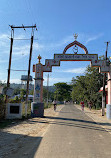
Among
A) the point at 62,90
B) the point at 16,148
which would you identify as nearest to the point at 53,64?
the point at 16,148

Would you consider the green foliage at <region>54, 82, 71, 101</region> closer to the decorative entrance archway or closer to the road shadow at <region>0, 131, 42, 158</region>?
the decorative entrance archway

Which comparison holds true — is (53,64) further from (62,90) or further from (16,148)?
(62,90)

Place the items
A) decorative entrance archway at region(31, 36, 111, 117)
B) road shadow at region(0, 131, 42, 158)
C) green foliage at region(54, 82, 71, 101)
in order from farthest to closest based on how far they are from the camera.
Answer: green foliage at region(54, 82, 71, 101)
decorative entrance archway at region(31, 36, 111, 117)
road shadow at region(0, 131, 42, 158)

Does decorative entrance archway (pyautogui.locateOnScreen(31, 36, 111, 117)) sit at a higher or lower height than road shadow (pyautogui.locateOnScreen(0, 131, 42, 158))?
higher

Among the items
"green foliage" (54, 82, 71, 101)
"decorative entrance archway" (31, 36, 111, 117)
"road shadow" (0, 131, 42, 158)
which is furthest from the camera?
"green foliage" (54, 82, 71, 101)

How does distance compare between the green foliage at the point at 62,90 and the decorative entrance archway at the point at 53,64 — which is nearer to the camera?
the decorative entrance archway at the point at 53,64

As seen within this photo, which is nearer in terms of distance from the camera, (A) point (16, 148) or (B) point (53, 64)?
(A) point (16, 148)

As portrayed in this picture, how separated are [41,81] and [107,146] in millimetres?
12017

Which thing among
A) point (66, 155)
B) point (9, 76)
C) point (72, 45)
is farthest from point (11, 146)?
point (72, 45)

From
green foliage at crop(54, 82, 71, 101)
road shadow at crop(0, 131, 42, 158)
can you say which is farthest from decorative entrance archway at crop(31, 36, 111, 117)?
green foliage at crop(54, 82, 71, 101)

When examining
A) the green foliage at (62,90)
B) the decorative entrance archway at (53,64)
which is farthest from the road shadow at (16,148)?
the green foliage at (62,90)

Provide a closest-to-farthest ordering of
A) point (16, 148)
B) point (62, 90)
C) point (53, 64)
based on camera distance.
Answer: point (16, 148) < point (53, 64) < point (62, 90)

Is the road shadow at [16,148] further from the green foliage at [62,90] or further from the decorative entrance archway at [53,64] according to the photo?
the green foliage at [62,90]

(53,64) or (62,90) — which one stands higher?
(53,64)
